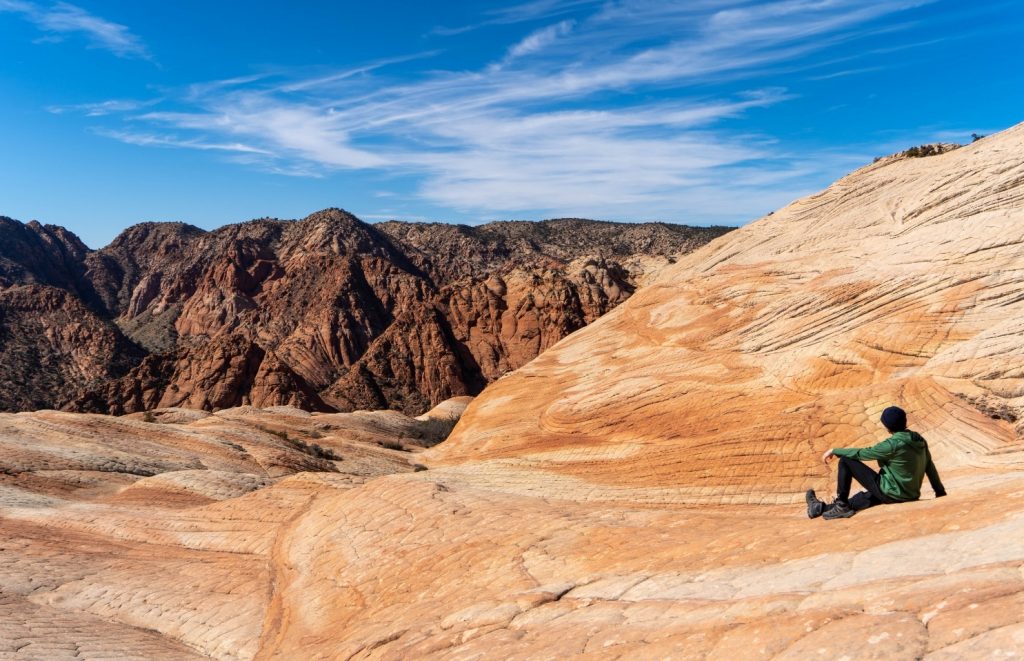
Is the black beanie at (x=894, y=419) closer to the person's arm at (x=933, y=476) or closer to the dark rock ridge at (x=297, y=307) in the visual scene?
the person's arm at (x=933, y=476)

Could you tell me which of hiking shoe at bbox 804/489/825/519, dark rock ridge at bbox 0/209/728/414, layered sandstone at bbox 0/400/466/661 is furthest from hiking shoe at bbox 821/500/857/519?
dark rock ridge at bbox 0/209/728/414

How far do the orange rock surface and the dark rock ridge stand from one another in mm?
45482

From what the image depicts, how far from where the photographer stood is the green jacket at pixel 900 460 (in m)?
8.66

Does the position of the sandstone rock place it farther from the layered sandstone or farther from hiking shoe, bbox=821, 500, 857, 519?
hiking shoe, bbox=821, 500, 857, 519

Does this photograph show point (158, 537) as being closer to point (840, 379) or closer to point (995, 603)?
point (840, 379)

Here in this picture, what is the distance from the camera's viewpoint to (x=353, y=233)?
5773 inches

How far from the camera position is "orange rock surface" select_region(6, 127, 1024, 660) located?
6.66 metres

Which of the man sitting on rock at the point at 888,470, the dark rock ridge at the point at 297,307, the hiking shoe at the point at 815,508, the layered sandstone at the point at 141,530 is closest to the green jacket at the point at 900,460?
the man sitting on rock at the point at 888,470

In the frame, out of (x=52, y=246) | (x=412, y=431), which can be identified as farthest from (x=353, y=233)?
(x=412, y=431)

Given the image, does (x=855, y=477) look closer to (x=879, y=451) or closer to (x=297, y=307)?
(x=879, y=451)

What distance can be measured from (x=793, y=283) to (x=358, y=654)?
51.0 feet

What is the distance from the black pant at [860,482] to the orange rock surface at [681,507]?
1.03 feet

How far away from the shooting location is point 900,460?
8.71 meters

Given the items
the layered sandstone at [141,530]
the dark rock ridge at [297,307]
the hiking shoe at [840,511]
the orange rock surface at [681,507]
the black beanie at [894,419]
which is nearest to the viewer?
the orange rock surface at [681,507]
